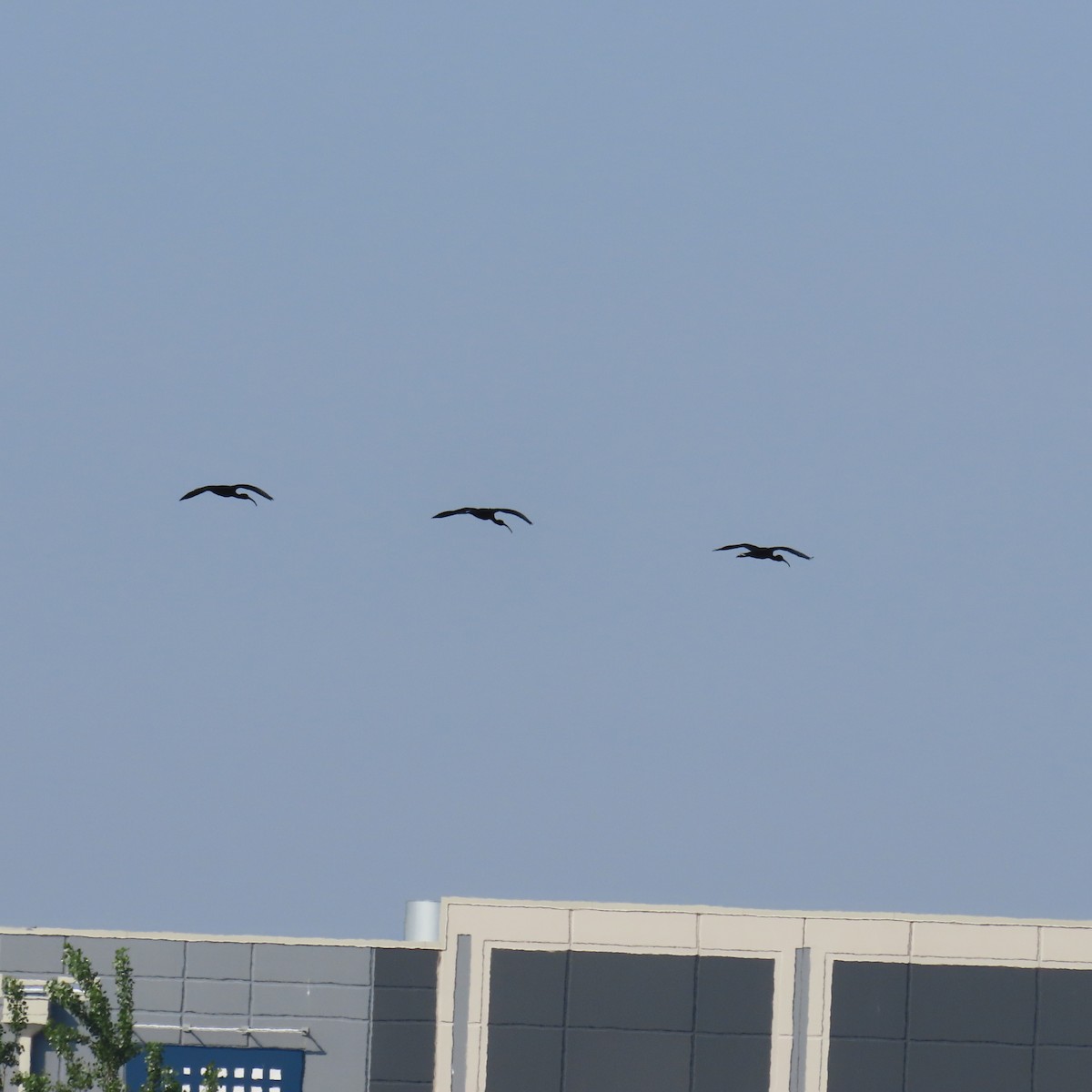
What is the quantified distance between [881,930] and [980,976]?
2.19m

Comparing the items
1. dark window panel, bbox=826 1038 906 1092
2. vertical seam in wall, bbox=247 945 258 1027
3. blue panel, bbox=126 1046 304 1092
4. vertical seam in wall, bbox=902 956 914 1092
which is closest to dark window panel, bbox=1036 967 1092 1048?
vertical seam in wall, bbox=902 956 914 1092

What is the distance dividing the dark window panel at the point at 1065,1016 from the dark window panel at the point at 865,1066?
9.53ft

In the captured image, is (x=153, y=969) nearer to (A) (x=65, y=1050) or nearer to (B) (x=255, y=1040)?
(B) (x=255, y=1040)

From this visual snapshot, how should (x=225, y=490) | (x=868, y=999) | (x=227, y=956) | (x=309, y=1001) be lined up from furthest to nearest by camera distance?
(x=309, y=1001)
(x=227, y=956)
(x=868, y=999)
(x=225, y=490)

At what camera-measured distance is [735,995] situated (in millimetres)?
50188

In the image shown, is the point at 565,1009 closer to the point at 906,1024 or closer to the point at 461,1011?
the point at 461,1011

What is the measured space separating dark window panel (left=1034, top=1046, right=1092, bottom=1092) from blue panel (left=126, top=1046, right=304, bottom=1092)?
15015 millimetres

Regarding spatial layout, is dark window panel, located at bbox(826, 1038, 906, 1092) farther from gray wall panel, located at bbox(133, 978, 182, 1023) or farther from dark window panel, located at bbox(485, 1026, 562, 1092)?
gray wall panel, located at bbox(133, 978, 182, 1023)

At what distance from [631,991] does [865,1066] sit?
498 cm

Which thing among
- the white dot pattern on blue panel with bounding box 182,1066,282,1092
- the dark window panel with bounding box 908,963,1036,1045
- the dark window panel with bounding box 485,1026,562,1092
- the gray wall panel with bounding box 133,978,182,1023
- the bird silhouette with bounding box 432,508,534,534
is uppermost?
the bird silhouette with bounding box 432,508,534,534

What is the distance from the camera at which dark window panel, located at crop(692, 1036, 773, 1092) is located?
4978 centimetres

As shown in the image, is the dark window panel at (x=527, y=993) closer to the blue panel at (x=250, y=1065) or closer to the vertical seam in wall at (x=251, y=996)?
the blue panel at (x=250, y=1065)

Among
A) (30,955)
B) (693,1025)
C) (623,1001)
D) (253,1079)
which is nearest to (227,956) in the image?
(253,1079)

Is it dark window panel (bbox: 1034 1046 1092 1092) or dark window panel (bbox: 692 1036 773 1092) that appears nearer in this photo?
dark window panel (bbox: 1034 1046 1092 1092)
